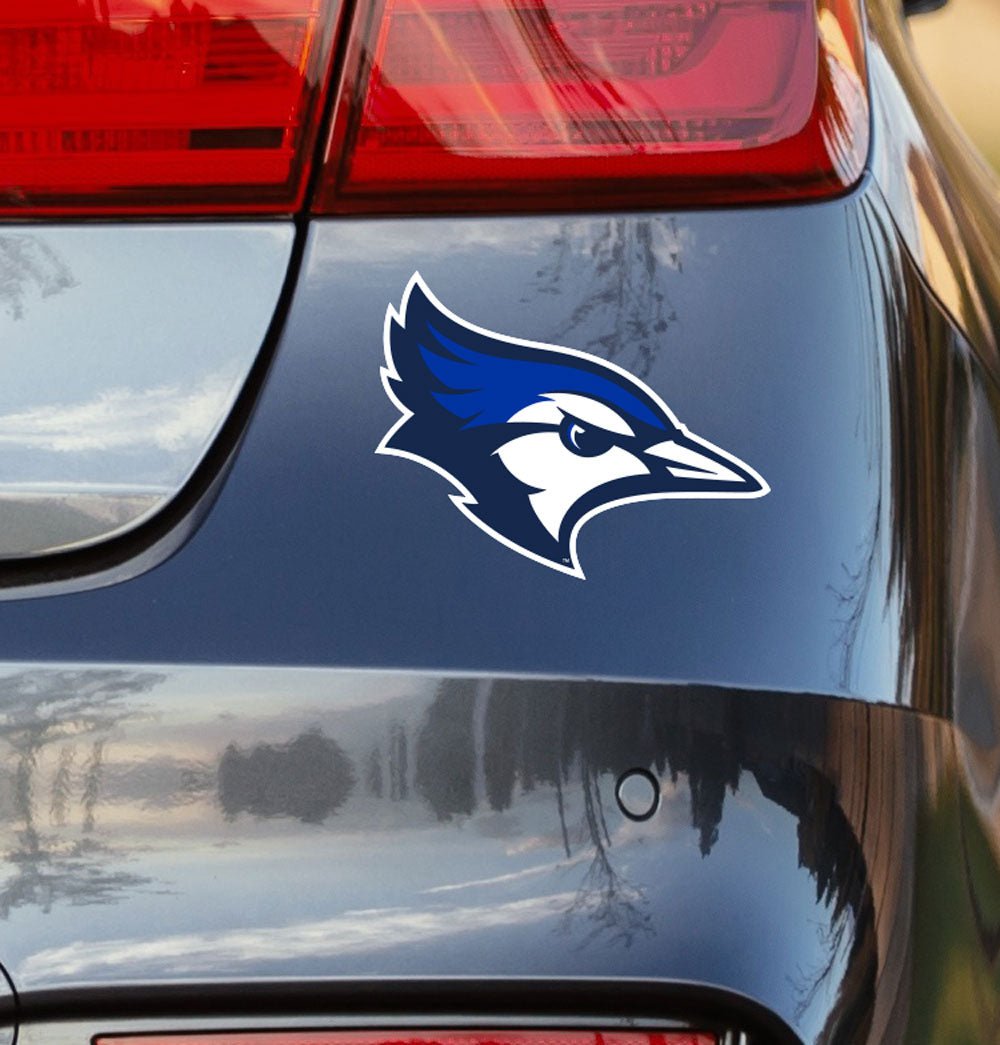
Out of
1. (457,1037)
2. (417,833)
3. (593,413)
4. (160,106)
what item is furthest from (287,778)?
(160,106)

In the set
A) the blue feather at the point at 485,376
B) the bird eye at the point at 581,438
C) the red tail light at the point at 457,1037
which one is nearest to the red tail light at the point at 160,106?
the blue feather at the point at 485,376

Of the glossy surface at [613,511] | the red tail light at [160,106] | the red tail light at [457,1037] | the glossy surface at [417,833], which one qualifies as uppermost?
the red tail light at [160,106]

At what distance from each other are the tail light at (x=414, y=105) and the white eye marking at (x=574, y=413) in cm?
14

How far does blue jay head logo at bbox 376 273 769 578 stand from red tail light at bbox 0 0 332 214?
0.55 ft

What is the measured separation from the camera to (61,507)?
106cm

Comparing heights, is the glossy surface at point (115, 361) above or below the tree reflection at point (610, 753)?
above

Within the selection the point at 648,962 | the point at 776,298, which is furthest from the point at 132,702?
the point at 776,298

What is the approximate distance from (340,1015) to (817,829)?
1.02ft

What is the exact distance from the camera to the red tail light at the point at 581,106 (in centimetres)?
107

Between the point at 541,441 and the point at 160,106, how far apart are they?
0.34m

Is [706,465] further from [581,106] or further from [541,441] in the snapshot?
[581,106]

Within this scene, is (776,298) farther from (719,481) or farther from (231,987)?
(231,987)

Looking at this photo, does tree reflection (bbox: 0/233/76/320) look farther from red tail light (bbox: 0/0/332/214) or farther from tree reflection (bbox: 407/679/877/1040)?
tree reflection (bbox: 407/679/877/1040)

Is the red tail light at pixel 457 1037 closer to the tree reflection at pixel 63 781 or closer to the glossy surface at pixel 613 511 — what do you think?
the tree reflection at pixel 63 781
